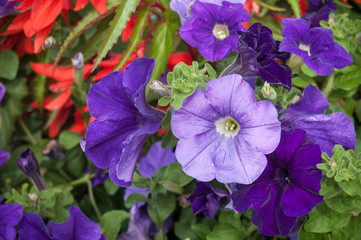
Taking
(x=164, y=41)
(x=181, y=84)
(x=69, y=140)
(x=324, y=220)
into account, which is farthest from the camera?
(x=69, y=140)

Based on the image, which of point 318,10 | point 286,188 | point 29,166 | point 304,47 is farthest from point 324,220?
point 29,166

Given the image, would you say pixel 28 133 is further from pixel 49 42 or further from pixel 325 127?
pixel 325 127

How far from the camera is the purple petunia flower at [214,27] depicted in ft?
1.64

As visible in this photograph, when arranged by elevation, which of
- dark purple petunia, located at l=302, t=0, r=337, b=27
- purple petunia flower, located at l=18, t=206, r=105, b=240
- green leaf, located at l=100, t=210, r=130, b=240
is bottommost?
green leaf, located at l=100, t=210, r=130, b=240

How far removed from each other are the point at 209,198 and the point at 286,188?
11cm

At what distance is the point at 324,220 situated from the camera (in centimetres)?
54

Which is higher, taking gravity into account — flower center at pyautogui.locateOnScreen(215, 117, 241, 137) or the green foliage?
the green foliage

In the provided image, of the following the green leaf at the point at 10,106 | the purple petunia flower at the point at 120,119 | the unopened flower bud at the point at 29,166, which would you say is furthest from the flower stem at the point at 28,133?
the purple petunia flower at the point at 120,119

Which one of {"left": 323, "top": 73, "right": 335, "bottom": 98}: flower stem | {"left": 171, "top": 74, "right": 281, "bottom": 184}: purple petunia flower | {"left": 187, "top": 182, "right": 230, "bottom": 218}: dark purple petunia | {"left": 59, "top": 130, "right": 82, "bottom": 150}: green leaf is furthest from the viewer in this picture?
{"left": 59, "top": 130, "right": 82, "bottom": 150}: green leaf

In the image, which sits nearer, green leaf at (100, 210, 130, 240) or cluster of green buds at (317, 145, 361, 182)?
cluster of green buds at (317, 145, 361, 182)

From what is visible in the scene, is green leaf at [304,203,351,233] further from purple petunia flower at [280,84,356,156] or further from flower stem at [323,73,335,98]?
flower stem at [323,73,335,98]

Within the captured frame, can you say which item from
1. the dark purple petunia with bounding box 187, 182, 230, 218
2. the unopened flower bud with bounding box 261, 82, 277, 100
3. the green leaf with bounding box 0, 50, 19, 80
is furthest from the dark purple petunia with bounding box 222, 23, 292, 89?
the green leaf with bounding box 0, 50, 19, 80

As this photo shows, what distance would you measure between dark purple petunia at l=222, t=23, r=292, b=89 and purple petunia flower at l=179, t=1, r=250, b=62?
0.06ft

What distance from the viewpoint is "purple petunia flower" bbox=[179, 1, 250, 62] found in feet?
1.64
